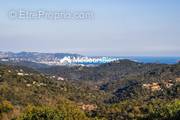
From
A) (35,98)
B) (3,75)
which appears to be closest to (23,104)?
(35,98)

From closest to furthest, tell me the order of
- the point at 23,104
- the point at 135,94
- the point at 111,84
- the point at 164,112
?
1. the point at 164,112
2. the point at 23,104
3. the point at 135,94
4. the point at 111,84

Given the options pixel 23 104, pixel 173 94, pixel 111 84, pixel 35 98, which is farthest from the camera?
pixel 111 84

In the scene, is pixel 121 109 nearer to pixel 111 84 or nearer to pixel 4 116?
pixel 4 116

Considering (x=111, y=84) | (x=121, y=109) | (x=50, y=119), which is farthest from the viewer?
(x=111, y=84)

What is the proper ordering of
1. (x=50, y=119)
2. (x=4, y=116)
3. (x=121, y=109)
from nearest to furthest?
(x=50, y=119)
(x=4, y=116)
(x=121, y=109)

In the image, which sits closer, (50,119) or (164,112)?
(50,119)

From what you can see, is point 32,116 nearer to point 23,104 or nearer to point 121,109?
point 121,109

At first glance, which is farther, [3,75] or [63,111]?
[3,75]

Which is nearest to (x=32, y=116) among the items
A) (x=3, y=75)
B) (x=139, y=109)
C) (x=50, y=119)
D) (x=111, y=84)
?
(x=50, y=119)

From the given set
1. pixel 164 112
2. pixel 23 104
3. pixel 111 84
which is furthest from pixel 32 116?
pixel 111 84
